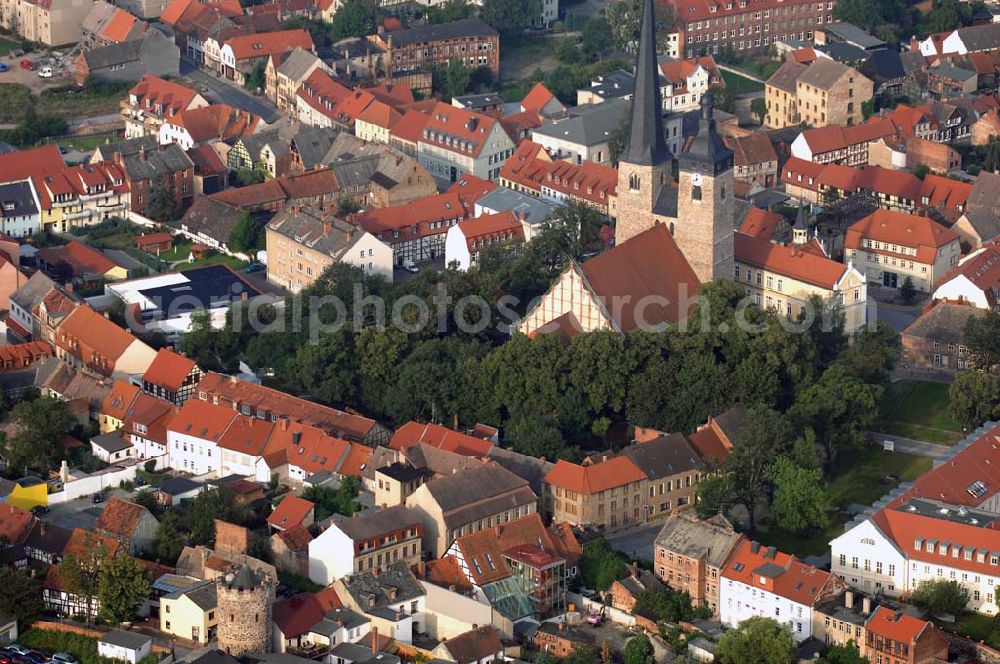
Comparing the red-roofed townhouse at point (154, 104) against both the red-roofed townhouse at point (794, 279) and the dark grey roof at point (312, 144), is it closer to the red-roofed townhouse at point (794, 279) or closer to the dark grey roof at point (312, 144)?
the dark grey roof at point (312, 144)

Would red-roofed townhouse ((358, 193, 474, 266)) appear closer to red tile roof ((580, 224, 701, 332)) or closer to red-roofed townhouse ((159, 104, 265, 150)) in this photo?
red-roofed townhouse ((159, 104, 265, 150))

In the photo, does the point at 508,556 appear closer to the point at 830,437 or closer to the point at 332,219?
the point at 830,437

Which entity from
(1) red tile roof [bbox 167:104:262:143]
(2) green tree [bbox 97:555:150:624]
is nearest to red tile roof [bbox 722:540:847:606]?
(2) green tree [bbox 97:555:150:624]

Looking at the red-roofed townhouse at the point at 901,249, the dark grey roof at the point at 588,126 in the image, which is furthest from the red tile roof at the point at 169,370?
the dark grey roof at the point at 588,126

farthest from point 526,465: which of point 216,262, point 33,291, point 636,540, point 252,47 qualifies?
point 252,47

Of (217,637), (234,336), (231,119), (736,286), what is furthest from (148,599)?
(231,119)

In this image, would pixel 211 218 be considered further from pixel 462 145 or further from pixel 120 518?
pixel 120 518

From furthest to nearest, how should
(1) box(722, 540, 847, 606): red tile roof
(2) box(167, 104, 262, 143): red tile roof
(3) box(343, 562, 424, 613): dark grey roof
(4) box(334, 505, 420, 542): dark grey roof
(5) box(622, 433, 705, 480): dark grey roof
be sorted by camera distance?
(2) box(167, 104, 262, 143): red tile roof
(5) box(622, 433, 705, 480): dark grey roof
(4) box(334, 505, 420, 542): dark grey roof
(3) box(343, 562, 424, 613): dark grey roof
(1) box(722, 540, 847, 606): red tile roof
